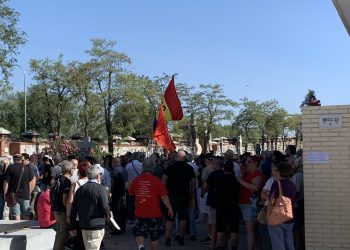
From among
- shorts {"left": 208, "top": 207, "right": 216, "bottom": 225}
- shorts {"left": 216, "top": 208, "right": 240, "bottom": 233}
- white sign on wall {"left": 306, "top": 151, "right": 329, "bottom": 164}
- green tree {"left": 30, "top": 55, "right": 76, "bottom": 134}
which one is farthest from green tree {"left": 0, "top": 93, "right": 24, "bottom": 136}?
white sign on wall {"left": 306, "top": 151, "right": 329, "bottom": 164}

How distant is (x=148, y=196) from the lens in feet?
26.9

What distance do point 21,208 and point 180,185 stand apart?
13.1ft

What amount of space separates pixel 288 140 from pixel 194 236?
235ft

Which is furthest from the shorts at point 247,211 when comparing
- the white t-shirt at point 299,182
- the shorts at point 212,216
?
the white t-shirt at point 299,182

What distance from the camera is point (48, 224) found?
8.09 m

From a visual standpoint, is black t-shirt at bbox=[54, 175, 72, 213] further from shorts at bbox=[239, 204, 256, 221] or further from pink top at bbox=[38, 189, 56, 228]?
shorts at bbox=[239, 204, 256, 221]

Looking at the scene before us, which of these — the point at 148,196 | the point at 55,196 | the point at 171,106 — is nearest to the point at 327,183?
the point at 148,196

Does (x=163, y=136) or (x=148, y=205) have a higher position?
(x=163, y=136)

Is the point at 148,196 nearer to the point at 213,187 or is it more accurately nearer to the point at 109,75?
the point at 213,187

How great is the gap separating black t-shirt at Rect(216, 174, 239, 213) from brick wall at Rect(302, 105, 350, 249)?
1.57 metres

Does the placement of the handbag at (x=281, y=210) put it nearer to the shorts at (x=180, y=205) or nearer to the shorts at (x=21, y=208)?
the shorts at (x=180, y=205)

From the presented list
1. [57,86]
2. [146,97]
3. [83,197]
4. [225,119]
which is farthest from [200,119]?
[83,197]

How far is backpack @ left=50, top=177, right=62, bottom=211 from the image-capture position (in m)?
→ 7.64

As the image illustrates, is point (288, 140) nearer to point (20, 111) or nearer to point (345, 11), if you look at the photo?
point (20, 111)
